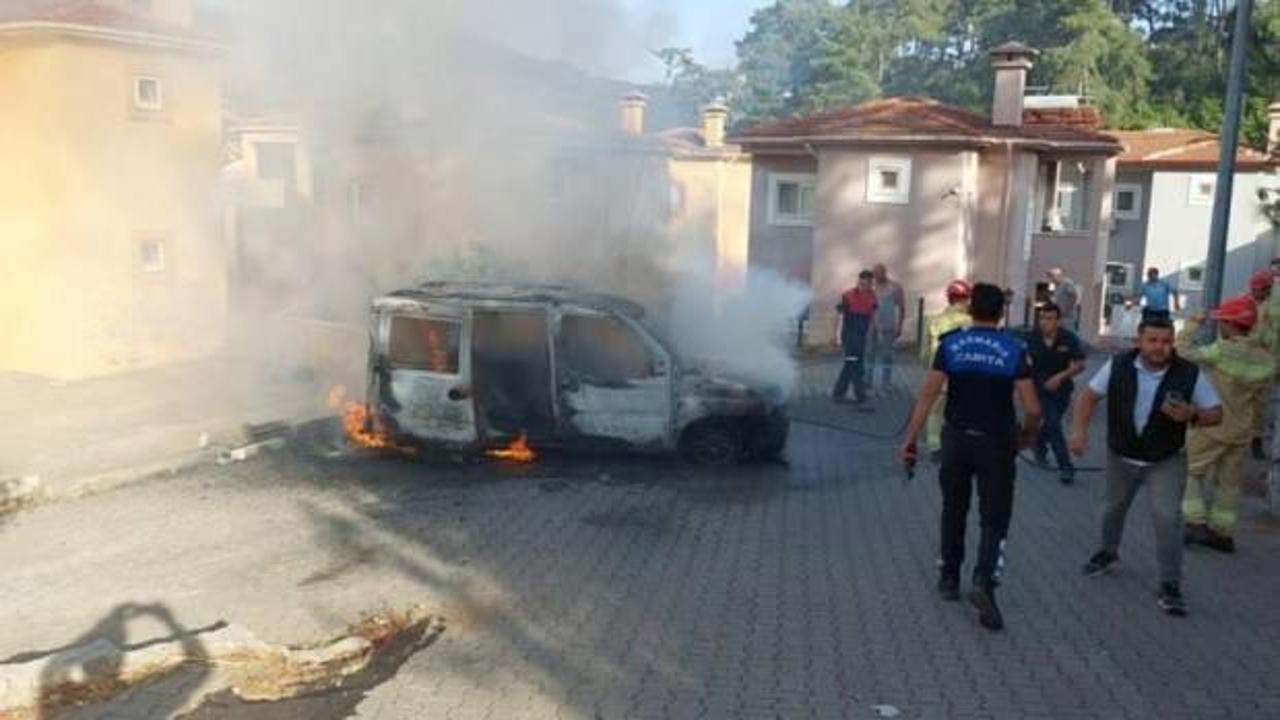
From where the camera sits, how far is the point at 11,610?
595 cm

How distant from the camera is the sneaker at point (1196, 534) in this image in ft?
23.0

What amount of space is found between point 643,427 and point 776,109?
26.7 meters

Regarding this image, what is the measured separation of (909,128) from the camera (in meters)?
19.2

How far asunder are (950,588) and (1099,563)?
1.04 metres

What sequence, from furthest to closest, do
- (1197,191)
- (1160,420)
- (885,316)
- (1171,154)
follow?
1. (1197,191)
2. (1171,154)
3. (885,316)
4. (1160,420)

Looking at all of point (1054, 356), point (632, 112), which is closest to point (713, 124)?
point (632, 112)

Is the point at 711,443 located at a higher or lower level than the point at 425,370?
lower

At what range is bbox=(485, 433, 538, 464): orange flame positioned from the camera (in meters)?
9.20

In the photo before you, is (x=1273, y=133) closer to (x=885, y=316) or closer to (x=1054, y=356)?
(x=1054, y=356)

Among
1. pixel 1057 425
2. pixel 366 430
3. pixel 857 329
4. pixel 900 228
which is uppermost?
pixel 900 228

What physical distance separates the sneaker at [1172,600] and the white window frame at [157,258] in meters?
14.0

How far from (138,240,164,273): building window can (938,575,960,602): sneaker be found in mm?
13153

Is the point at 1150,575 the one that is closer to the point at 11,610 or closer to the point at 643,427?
the point at 643,427

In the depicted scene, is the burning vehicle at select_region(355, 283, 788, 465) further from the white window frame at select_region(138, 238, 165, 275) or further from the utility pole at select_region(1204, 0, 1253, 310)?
the white window frame at select_region(138, 238, 165, 275)
